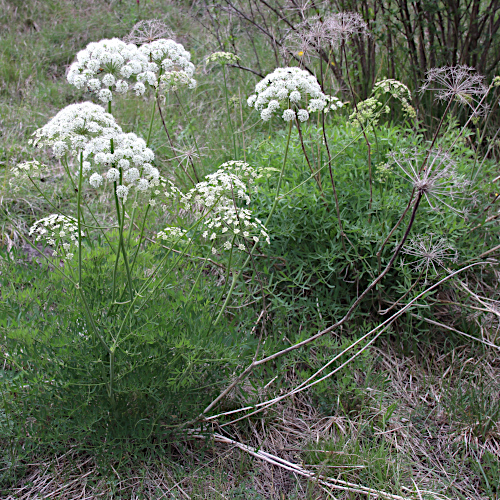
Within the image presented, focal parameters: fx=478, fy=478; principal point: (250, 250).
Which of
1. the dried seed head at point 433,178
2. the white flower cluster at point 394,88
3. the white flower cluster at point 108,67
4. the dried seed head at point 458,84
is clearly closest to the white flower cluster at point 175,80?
the white flower cluster at point 108,67

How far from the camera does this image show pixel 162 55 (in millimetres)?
2176

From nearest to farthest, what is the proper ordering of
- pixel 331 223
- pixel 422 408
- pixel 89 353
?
pixel 89 353 → pixel 422 408 → pixel 331 223

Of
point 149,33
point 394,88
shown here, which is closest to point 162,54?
point 394,88

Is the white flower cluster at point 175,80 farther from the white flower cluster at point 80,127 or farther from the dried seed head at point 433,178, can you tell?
the dried seed head at point 433,178

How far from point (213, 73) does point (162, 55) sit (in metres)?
4.38

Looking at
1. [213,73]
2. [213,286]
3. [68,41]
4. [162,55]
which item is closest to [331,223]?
[213,286]

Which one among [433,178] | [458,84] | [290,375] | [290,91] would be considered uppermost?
[290,91]

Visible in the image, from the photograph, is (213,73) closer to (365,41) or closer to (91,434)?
(365,41)

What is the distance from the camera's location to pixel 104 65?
184cm

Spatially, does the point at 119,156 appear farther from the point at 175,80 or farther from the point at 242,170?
the point at 175,80

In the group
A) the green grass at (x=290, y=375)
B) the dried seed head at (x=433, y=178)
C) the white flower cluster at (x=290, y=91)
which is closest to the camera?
the dried seed head at (x=433, y=178)

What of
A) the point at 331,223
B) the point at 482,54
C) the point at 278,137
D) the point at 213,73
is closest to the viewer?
the point at 331,223

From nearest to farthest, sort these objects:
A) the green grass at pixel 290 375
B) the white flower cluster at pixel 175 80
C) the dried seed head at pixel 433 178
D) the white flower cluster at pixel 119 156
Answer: the white flower cluster at pixel 119 156, the dried seed head at pixel 433 178, the green grass at pixel 290 375, the white flower cluster at pixel 175 80

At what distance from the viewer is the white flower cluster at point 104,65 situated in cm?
178
